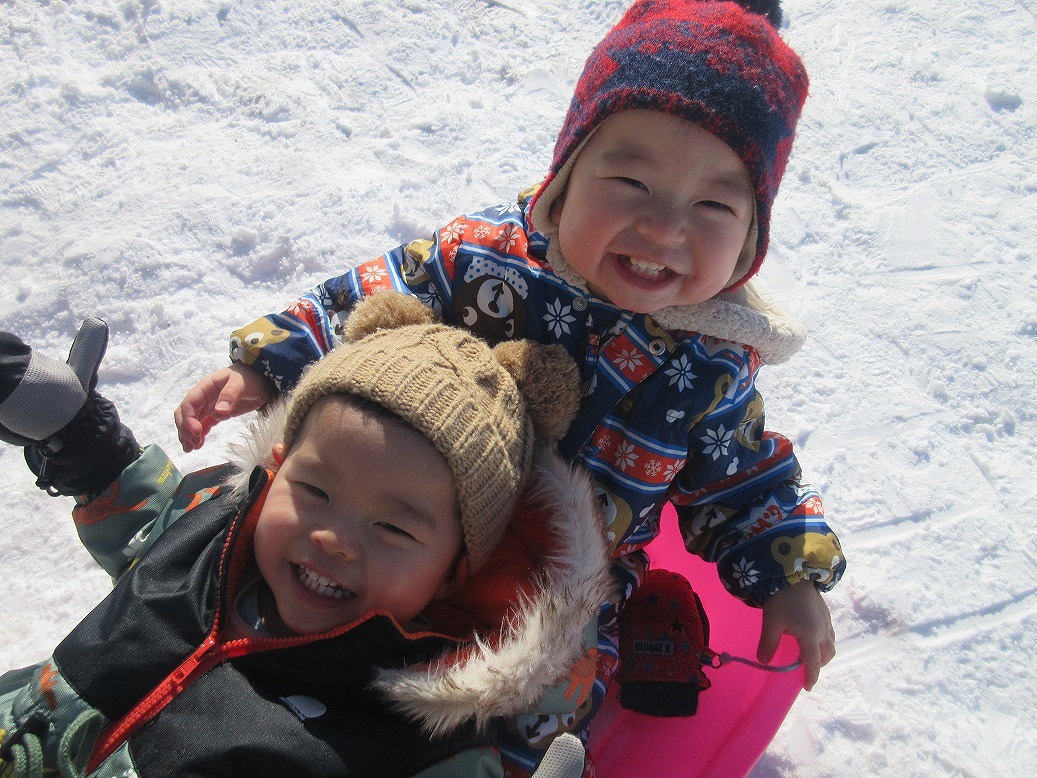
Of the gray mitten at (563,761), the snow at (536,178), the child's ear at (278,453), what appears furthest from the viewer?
the snow at (536,178)

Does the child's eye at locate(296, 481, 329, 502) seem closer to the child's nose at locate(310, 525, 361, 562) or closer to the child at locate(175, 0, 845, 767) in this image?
the child's nose at locate(310, 525, 361, 562)

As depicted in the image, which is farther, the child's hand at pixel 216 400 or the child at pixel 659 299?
the child's hand at pixel 216 400

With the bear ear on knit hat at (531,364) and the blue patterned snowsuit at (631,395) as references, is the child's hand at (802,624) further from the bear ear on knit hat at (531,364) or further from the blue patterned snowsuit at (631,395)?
the bear ear on knit hat at (531,364)

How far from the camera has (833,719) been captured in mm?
1387

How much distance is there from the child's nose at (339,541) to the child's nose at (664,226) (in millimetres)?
505

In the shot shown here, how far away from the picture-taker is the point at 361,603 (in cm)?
90

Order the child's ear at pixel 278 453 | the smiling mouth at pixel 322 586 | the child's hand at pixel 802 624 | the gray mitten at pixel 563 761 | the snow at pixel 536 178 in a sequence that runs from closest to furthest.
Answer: the gray mitten at pixel 563 761 < the smiling mouth at pixel 322 586 < the child's ear at pixel 278 453 < the child's hand at pixel 802 624 < the snow at pixel 536 178

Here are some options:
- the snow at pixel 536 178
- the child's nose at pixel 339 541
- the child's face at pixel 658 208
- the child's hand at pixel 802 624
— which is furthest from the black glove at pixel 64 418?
the child's hand at pixel 802 624

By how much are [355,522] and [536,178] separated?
144 cm

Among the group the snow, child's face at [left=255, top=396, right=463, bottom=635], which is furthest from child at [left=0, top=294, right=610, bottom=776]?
the snow

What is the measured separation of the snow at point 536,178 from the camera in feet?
4.69

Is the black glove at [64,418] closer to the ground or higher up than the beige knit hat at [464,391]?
closer to the ground

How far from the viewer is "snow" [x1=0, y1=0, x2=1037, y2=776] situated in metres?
1.43

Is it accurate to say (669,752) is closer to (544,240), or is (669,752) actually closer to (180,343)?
(544,240)
